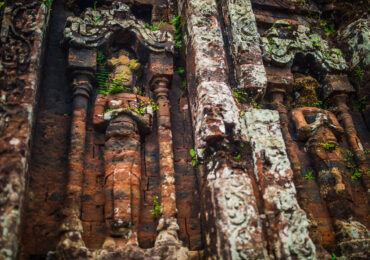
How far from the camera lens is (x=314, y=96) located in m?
6.30

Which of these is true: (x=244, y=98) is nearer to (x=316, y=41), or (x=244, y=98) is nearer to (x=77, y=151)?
(x=77, y=151)

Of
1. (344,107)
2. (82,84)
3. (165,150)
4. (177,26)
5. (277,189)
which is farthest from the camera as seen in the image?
(177,26)

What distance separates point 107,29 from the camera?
562 cm

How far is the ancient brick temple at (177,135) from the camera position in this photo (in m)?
3.88

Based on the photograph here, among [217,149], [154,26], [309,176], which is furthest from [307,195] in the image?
[154,26]

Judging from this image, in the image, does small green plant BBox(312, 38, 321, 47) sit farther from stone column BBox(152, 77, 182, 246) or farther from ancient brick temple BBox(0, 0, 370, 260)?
stone column BBox(152, 77, 182, 246)

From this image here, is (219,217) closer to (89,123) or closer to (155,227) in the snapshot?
(155,227)

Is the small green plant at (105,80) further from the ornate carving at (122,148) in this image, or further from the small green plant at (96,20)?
the small green plant at (96,20)

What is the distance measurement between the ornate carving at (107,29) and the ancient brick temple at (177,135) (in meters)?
0.03

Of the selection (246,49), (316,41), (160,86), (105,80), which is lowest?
(160,86)

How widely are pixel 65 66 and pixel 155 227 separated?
10.4ft

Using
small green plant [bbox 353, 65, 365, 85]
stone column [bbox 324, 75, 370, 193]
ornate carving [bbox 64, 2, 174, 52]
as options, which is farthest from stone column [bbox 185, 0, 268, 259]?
small green plant [bbox 353, 65, 365, 85]

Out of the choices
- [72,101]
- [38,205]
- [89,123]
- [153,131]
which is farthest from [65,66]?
[38,205]

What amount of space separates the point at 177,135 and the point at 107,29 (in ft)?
7.70
